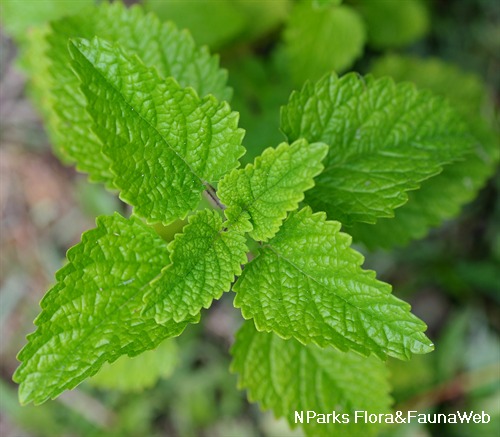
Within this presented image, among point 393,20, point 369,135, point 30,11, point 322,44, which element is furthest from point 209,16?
point 369,135

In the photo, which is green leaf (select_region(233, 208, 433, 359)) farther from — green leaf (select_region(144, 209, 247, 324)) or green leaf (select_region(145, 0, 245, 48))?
green leaf (select_region(145, 0, 245, 48))

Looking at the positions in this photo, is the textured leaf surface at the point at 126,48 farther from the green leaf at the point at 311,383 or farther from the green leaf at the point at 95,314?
the green leaf at the point at 311,383

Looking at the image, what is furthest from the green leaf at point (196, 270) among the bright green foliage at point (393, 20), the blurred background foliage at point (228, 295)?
the bright green foliage at point (393, 20)

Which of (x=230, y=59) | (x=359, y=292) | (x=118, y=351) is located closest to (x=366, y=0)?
(x=230, y=59)

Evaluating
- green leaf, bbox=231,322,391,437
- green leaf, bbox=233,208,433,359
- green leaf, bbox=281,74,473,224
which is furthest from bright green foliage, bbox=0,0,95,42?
green leaf, bbox=231,322,391,437

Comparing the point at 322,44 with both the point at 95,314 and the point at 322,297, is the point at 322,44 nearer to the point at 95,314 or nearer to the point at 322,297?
the point at 322,297

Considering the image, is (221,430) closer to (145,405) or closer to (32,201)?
(145,405)
